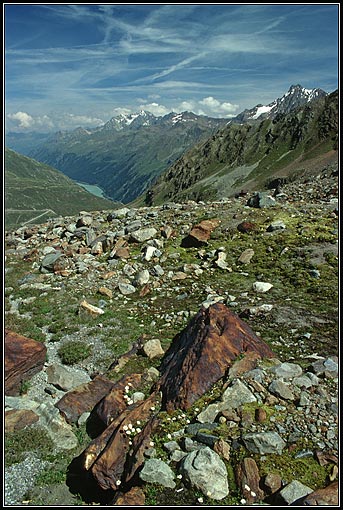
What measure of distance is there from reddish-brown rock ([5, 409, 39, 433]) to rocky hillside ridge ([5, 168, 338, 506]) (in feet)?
0.14

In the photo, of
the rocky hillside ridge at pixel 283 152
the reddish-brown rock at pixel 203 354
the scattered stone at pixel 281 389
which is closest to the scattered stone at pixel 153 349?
the reddish-brown rock at pixel 203 354

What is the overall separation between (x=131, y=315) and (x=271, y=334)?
22.4 feet

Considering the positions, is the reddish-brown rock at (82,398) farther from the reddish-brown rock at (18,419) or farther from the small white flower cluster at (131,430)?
the small white flower cluster at (131,430)

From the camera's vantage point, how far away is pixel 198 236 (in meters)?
24.0

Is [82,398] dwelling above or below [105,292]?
below

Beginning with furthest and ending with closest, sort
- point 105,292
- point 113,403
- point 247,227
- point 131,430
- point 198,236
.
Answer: point 247,227, point 198,236, point 105,292, point 113,403, point 131,430

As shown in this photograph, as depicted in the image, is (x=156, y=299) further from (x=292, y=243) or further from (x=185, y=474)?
(x=185, y=474)

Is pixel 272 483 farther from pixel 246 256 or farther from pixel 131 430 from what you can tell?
pixel 246 256

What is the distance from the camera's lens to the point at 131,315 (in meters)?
17.4

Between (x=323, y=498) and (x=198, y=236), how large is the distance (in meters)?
18.3

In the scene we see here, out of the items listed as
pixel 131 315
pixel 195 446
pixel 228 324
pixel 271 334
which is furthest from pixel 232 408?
pixel 131 315

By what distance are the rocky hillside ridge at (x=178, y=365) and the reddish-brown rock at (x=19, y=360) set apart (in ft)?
0.86

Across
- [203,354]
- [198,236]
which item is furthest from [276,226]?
[203,354]

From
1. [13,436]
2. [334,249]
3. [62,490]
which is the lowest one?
[62,490]
